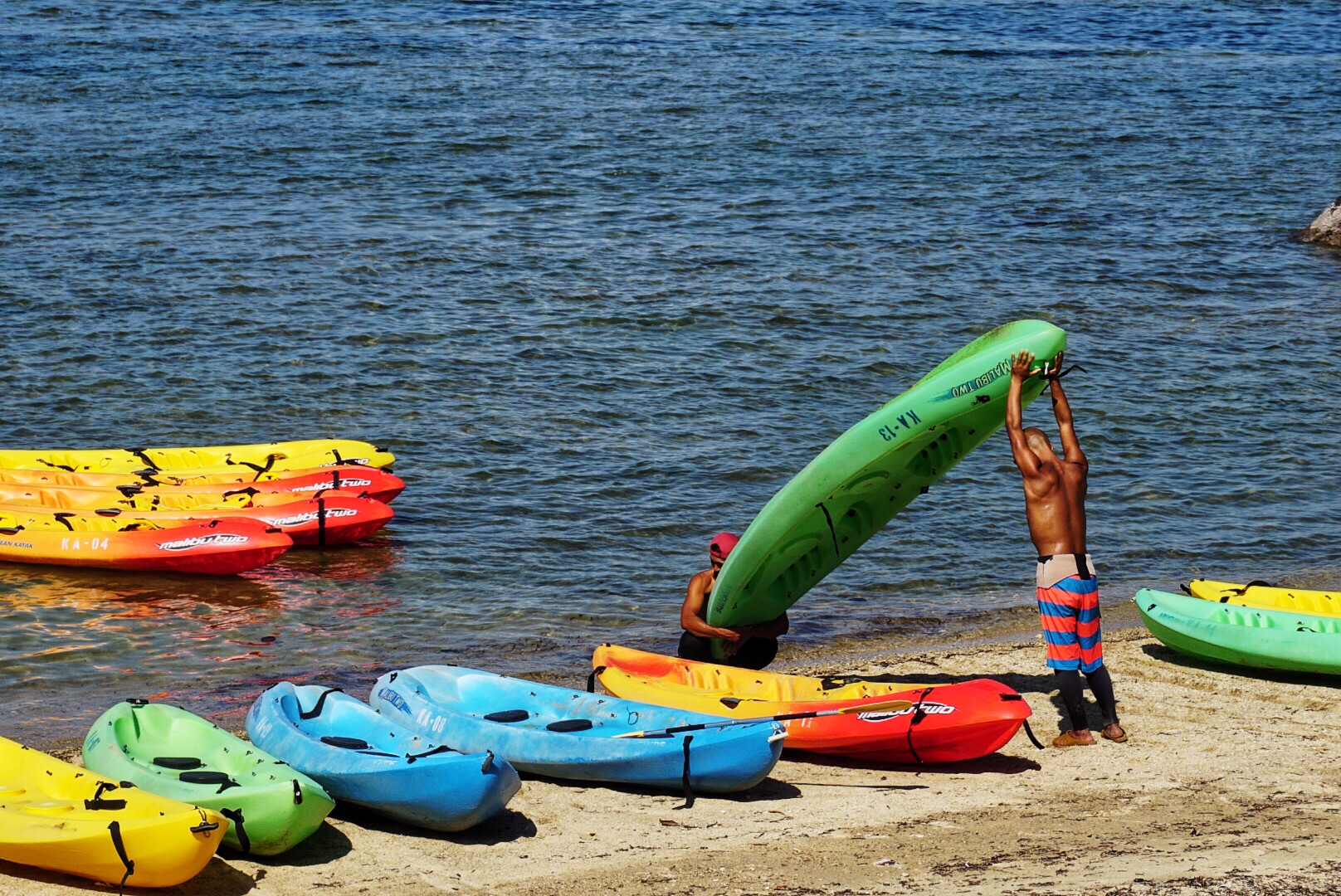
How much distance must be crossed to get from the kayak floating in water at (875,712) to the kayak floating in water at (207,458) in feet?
19.7

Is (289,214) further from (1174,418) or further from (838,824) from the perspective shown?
(838,824)

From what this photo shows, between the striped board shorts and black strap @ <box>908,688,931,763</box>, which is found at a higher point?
the striped board shorts

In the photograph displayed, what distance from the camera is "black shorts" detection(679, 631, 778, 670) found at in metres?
9.36

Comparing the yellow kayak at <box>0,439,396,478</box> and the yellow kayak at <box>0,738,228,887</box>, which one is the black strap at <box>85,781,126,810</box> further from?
the yellow kayak at <box>0,439,396,478</box>

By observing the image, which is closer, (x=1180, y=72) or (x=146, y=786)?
(x=146, y=786)

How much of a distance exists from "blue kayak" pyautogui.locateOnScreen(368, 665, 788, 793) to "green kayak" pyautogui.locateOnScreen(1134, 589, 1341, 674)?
3.43 m

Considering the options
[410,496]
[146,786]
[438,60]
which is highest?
[438,60]

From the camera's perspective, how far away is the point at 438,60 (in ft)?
107

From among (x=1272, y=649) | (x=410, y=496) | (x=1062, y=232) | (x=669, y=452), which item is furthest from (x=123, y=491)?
(x=1062, y=232)

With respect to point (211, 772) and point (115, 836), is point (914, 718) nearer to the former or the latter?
point (211, 772)

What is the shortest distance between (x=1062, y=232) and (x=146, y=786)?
18502mm

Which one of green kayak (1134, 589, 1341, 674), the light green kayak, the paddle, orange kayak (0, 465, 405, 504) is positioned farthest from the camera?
orange kayak (0, 465, 405, 504)

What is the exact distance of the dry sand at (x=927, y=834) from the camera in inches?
250

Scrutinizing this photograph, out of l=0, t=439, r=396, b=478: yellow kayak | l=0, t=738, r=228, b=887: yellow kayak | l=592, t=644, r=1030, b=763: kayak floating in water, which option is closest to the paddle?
l=592, t=644, r=1030, b=763: kayak floating in water
